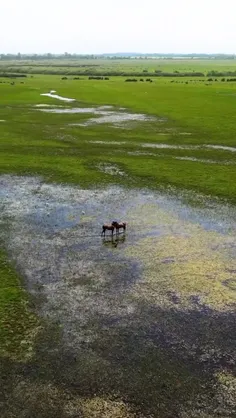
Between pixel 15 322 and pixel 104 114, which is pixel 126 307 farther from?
pixel 104 114

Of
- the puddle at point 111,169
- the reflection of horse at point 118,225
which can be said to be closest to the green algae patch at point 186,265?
the reflection of horse at point 118,225

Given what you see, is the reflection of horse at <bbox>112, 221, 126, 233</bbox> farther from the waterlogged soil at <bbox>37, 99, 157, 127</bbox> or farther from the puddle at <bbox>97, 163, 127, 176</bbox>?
the waterlogged soil at <bbox>37, 99, 157, 127</bbox>

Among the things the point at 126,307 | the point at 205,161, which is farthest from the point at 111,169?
the point at 126,307

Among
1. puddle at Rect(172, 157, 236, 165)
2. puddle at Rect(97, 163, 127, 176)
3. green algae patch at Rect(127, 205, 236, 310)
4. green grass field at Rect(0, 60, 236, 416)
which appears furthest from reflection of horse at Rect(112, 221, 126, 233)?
puddle at Rect(172, 157, 236, 165)

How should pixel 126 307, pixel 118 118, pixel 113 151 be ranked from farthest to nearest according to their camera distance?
pixel 118 118
pixel 113 151
pixel 126 307

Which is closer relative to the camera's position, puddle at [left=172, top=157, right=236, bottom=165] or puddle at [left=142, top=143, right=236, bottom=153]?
puddle at [left=172, top=157, right=236, bottom=165]

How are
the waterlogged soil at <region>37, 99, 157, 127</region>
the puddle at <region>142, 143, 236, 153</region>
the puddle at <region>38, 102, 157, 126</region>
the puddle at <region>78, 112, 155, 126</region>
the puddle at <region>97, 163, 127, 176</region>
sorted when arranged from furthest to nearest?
the puddle at <region>38, 102, 157, 126</region> → the waterlogged soil at <region>37, 99, 157, 127</region> → the puddle at <region>78, 112, 155, 126</region> → the puddle at <region>142, 143, 236, 153</region> → the puddle at <region>97, 163, 127, 176</region>
